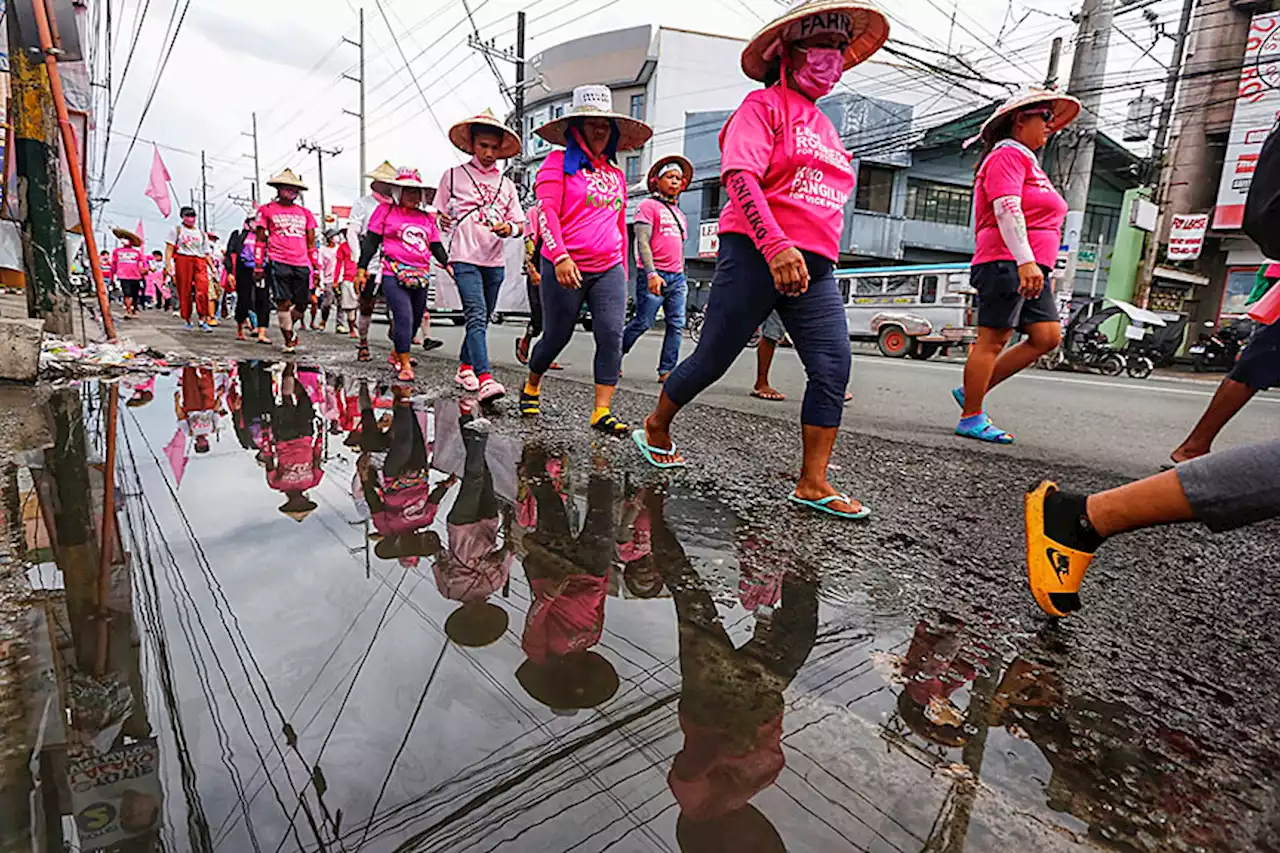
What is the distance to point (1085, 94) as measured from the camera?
39.3 feet

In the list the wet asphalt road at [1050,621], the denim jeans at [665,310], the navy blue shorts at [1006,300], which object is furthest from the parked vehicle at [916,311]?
the wet asphalt road at [1050,621]

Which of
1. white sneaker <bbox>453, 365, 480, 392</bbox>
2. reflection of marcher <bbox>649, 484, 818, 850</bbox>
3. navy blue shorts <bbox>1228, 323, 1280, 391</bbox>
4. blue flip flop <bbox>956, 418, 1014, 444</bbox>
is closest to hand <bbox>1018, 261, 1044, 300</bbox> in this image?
blue flip flop <bbox>956, 418, 1014, 444</bbox>

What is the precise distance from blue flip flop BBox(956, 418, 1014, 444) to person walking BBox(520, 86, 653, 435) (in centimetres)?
196

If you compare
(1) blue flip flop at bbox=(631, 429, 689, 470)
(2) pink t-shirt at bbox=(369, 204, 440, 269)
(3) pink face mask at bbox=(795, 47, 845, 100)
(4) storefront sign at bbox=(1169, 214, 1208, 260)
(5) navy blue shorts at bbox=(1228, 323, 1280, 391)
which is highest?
(4) storefront sign at bbox=(1169, 214, 1208, 260)

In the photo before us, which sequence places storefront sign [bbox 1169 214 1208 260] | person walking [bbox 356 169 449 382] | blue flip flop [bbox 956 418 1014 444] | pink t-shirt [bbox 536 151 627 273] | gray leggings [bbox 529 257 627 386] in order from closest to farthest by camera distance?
pink t-shirt [bbox 536 151 627 273] < gray leggings [bbox 529 257 627 386] < blue flip flop [bbox 956 418 1014 444] < person walking [bbox 356 169 449 382] < storefront sign [bbox 1169 214 1208 260]

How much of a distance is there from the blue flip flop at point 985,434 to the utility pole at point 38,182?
Result: 657cm

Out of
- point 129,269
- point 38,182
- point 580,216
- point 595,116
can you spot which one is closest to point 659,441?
point 580,216

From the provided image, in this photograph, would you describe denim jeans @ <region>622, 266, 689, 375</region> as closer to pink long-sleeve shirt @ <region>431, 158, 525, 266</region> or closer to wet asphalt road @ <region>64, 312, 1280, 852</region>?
pink long-sleeve shirt @ <region>431, 158, 525, 266</region>

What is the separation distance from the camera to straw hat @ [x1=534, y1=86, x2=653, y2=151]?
12.5 ft

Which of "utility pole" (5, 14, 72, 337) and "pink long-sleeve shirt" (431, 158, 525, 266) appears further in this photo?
"utility pole" (5, 14, 72, 337)

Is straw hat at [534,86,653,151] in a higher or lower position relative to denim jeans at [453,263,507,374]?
higher

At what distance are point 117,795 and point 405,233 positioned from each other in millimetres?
5282

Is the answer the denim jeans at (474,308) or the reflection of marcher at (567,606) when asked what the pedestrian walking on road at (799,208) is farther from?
the denim jeans at (474,308)

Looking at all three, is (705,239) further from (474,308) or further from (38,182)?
(474,308)
